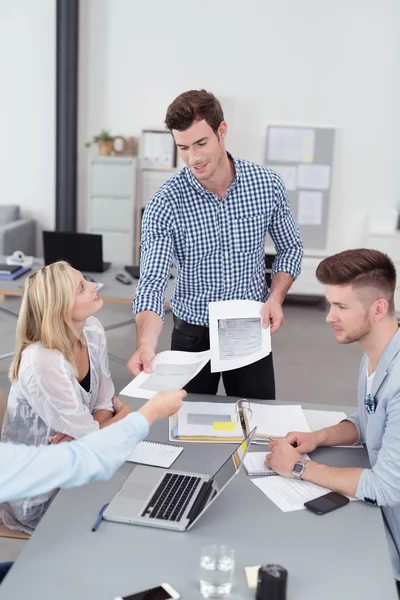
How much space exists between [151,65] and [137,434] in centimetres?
565

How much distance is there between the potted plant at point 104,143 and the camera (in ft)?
21.4

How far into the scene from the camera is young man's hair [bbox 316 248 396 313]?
2.00 metres

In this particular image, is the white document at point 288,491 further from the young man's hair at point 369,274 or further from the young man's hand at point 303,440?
the young man's hair at point 369,274

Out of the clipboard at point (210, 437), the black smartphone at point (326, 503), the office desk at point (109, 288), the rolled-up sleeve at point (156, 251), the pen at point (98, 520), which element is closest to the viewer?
the pen at point (98, 520)

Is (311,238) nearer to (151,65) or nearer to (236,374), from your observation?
(151,65)

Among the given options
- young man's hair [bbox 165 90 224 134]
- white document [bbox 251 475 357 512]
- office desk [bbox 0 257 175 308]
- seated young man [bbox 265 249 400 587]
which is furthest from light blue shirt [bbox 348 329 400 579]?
office desk [bbox 0 257 175 308]

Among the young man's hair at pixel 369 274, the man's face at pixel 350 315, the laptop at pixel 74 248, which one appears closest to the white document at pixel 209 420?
the man's face at pixel 350 315

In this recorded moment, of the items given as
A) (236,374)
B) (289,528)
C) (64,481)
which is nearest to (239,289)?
(236,374)

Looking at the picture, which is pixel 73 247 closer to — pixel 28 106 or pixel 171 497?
pixel 171 497

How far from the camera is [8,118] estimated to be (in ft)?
22.4

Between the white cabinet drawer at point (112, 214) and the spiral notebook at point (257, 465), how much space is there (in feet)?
15.2

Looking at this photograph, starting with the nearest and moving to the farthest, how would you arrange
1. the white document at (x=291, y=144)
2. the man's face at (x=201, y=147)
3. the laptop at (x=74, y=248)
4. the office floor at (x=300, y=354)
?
the man's face at (x=201, y=147)
the laptop at (x=74, y=248)
the office floor at (x=300, y=354)
the white document at (x=291, y=144)

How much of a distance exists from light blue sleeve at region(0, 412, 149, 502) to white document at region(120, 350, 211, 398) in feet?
1.37

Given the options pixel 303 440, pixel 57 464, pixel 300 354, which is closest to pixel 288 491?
pixel 303 440
